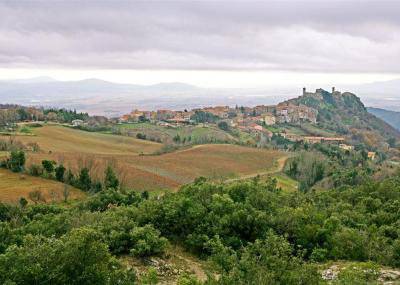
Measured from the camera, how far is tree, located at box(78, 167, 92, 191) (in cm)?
5434

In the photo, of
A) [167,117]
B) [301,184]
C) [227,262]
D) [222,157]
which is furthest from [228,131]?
[227,262]

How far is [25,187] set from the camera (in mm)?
52219

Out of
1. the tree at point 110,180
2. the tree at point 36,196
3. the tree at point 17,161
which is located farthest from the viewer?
the tree at point 17,161

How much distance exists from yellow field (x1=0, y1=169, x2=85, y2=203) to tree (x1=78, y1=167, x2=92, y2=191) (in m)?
0.98

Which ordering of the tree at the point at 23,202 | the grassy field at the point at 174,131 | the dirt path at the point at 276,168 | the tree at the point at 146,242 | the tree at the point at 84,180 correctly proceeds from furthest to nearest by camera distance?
the grassy field at the point at 174,131
the dirt path at the point at 276,168
the tree at the point at 84,180
the tree at the point at 23,202
the tree at the point at 146,242

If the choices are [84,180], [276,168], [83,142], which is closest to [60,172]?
[84,180]

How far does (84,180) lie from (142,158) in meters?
19.5

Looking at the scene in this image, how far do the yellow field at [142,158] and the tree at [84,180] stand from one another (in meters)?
2.57

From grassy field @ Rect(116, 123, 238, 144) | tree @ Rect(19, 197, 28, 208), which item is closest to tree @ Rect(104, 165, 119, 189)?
tree @ Rect(19, 197, 28, 208)

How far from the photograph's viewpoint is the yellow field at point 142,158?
61.1 meters

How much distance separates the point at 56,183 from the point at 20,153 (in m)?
6.76

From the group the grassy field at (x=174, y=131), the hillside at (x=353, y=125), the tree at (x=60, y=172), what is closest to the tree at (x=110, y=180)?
the tree at (x=60, y=172)

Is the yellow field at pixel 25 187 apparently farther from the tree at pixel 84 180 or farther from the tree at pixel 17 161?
the tree at pixel 84 180

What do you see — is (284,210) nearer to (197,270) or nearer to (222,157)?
(197,270)
